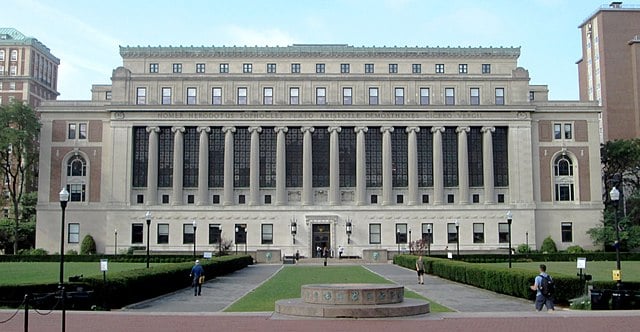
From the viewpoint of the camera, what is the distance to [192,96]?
9406 cm

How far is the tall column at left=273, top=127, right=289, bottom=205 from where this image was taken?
9188 cm

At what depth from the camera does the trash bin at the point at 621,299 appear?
91.5 ft

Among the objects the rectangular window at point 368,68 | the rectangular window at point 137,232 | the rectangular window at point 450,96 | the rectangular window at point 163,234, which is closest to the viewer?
the rectangular window at point 137,232

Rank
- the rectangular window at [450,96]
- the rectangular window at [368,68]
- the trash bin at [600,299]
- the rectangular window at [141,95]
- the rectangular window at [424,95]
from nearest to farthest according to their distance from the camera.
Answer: the trash bin at [600,299]
the rectangular window at [141,95]
the rectangular window at [424,95]
the rectangular window at [450,96]
the rectangular window at [368,68]

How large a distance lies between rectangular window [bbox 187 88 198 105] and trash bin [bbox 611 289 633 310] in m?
72.4

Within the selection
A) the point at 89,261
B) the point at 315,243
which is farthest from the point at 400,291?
the point at 315,243

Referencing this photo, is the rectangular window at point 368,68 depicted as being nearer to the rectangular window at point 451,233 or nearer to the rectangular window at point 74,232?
the rectangular window at point 451,233

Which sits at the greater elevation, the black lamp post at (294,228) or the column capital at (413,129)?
the column capital at (413,129)

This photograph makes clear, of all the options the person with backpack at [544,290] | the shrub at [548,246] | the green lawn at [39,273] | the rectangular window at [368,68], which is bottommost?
the green lawn at [39,273]

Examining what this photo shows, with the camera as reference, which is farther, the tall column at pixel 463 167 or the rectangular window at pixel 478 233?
the tall column at pixel 463 167

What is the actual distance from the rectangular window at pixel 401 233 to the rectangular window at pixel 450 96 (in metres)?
17.1

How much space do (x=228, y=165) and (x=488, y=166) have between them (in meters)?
32.6

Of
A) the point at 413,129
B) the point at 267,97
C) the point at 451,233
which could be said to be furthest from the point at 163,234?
the point at 451,233

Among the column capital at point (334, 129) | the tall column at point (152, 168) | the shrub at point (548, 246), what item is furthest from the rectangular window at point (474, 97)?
the tall column at point (152, 168)
